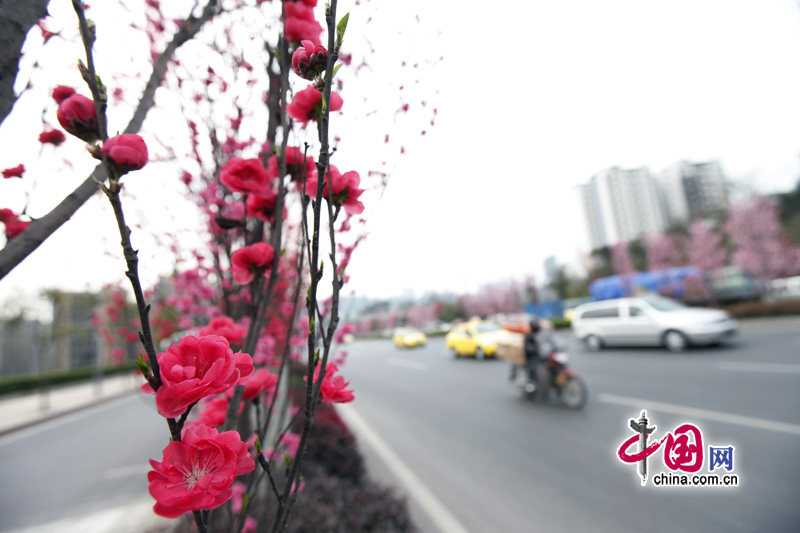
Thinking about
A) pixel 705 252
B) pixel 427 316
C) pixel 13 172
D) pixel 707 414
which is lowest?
pixel 707 414

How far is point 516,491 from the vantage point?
3.60 meters

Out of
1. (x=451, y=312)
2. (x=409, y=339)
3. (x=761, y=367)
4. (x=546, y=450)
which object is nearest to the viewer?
(x=546, y=450)

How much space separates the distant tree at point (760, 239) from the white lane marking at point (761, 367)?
1416 cm

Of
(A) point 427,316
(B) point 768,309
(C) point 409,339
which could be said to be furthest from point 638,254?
(C) point 409,339

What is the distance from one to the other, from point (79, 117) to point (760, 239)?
80.5ft

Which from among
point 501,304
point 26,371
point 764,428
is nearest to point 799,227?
point 501,304

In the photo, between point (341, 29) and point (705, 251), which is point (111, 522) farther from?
point (705, 251)

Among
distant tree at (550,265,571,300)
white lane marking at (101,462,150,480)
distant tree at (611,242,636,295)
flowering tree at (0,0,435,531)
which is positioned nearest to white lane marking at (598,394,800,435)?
flowering tree at (0,0,435,531)

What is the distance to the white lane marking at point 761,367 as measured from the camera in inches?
259

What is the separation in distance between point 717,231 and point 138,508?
35.7 meters

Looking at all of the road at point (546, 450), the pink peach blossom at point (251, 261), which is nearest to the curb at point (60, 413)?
the road at point (546, 450)

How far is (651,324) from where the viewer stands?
1010cm

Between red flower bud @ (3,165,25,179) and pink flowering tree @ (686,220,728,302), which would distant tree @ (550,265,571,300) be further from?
red flower bud @ (3,165,25,179)

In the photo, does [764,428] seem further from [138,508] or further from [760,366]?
[138,508]
